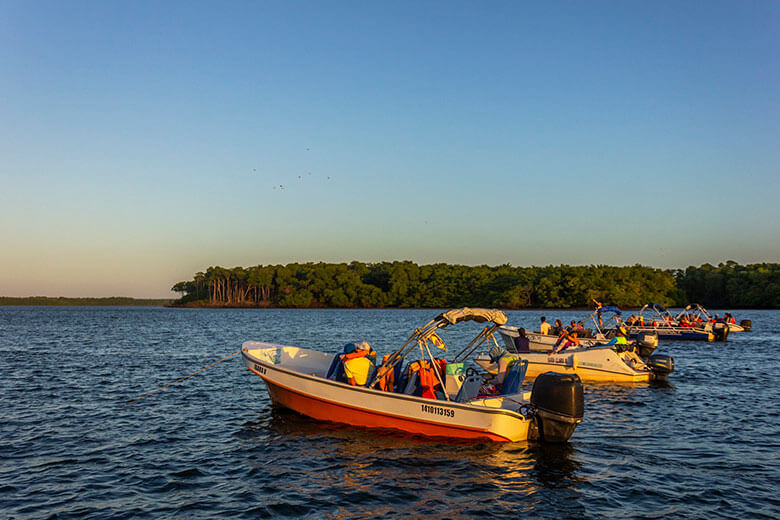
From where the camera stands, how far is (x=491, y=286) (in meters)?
152

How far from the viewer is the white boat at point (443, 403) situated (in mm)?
12414

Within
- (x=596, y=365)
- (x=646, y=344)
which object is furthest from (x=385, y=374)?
(x=646, y=344)

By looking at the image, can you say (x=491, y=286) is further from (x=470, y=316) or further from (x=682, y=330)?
(x=470, y=316)

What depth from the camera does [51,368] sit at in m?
27.0

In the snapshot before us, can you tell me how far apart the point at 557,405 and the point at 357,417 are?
201 inches

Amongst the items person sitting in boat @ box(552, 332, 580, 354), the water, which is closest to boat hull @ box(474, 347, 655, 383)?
person sitting in boat @ box(552, 332, 580, 354)

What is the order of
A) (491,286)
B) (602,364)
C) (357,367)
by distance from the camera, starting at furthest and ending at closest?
(491,286), (602,364), (357,367)

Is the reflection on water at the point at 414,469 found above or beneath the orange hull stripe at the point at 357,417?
beneath

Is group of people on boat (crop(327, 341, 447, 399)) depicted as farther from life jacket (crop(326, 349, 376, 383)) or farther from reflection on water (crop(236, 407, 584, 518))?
reflection on water (crop(236, 407, 584, 518))

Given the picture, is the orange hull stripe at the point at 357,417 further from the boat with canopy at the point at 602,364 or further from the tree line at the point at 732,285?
the tree line at the point at 732,285

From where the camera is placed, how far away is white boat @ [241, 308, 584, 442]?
12.4m

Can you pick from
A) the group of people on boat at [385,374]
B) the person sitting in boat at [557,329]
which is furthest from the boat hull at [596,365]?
the group of people on boat at [385,374]

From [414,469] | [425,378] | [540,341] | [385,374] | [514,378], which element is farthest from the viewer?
[540,341]

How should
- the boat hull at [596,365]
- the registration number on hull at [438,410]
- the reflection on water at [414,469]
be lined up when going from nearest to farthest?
the reflection on water at [414,469], the registration number on hull at [438,410], the boat hull at [596,365]
